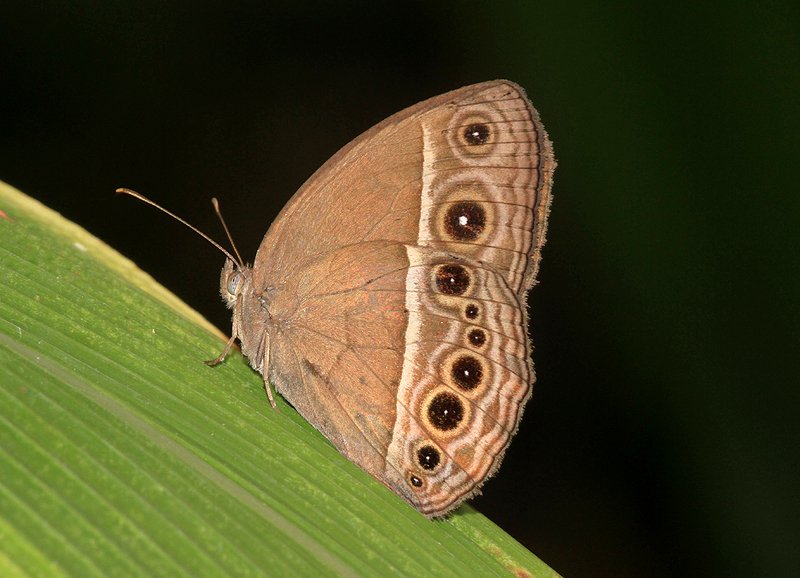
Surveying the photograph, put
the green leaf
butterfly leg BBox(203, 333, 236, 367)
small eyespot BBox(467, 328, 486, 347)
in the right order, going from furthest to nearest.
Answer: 1. small eyespot BBox(467, 328, 486, 347)
2. butterfly leg BBox(203, 333, 236, 367)
3. the green leaf

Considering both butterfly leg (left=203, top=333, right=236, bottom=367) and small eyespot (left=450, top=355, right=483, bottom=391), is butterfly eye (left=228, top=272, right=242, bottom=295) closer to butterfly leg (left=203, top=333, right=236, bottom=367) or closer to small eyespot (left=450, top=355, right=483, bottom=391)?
butterfly leg (left=203, top=333, right=236, bottom=367)

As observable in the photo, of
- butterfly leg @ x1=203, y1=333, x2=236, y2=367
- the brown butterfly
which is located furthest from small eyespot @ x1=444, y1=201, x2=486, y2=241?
butterfly leg @ x1=203, y1=333, x2=236, y2=367

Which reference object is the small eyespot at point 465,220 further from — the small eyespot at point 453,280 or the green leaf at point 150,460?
the green leaf at point 150,460

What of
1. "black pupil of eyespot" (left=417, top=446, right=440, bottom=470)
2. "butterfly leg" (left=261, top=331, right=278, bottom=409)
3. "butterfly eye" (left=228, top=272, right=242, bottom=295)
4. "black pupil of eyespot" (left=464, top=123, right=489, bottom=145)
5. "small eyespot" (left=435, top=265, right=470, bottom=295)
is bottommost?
"black pupil of eyespot" (left=417, top=446, right=440, bottom=470)

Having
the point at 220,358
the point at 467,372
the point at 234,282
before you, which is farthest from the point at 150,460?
the point at 234,282

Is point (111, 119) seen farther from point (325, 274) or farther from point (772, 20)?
point (772, 20)

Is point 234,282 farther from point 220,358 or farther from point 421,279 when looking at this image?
point 421,279
